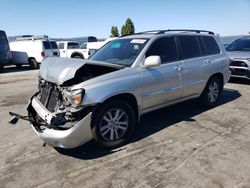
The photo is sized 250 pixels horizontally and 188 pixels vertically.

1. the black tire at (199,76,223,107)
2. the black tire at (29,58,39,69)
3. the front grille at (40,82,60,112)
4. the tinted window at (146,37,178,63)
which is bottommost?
the black tire at (29,58,39,69)

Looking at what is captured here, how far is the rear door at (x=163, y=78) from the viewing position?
4.47m

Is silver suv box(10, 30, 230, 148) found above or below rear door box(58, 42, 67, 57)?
above

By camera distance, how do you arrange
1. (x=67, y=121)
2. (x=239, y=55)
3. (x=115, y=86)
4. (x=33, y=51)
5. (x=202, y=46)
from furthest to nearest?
(x=33, y=51)
(x=239, y=55)
(x=202, y=46)
(x=115, y=86)
(x=67, y=121)

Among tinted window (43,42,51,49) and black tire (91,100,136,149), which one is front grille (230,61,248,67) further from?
tinted window (43,42,51,49)

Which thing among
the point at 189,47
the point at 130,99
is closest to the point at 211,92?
the point at 189,47

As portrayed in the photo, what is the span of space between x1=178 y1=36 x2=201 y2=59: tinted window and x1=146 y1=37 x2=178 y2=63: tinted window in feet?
0.88

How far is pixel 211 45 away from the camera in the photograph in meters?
6.11

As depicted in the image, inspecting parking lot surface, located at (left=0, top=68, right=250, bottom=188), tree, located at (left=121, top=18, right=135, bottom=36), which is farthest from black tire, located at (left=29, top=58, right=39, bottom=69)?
tree, located at (left=121, top=18, right=135, bottom=36)

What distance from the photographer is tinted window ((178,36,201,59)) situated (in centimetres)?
528

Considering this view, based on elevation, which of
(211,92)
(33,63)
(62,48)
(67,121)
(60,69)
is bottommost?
(33,63)

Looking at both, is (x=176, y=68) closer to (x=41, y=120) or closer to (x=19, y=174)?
(x=41, y=120)

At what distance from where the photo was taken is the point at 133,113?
4.28 metres

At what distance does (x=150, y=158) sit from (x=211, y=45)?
356cm

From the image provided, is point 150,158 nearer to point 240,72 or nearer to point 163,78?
point 163,78
